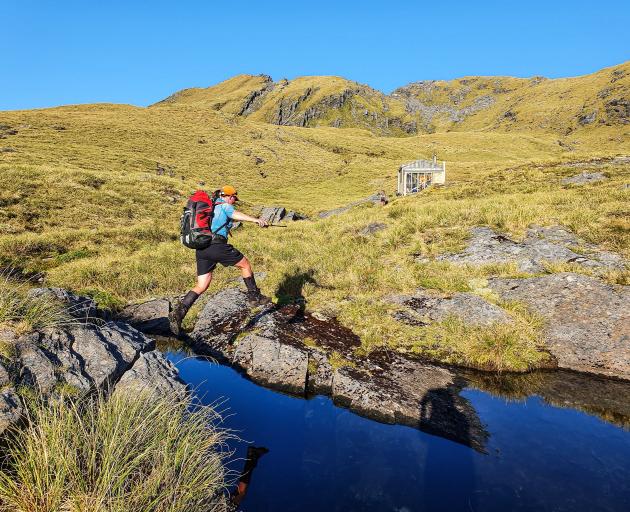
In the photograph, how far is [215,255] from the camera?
25.6 ft

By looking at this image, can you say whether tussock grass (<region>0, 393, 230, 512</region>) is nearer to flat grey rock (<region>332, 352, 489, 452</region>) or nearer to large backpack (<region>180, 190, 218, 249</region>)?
flat grey rock (<region>332, 352, 489, 452</region>)

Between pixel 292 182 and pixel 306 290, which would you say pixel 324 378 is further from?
pixel 292 182

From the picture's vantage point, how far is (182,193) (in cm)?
3659

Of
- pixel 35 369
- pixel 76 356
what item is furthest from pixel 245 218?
pixel 35 369

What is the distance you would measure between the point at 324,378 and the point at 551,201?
14330mm

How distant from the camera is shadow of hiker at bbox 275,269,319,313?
392 inches

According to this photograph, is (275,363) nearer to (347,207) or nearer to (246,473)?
(246,473)

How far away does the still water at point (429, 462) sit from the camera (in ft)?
13.2

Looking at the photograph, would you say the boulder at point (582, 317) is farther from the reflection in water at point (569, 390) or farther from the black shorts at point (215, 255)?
the black shorts at point (215, 255)

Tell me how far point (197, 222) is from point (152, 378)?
126 inches

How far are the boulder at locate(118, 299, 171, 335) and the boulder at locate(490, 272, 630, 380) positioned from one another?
8.09m

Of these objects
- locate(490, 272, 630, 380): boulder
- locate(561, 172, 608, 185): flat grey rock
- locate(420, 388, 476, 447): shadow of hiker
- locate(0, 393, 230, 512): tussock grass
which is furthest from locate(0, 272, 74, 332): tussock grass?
locate(561, 172, 608, 185): flat grey rock

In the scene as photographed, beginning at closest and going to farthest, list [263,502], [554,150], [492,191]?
[263,502], [492,191], [554,150]

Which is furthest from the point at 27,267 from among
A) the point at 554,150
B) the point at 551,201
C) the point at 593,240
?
the point at 554,150
